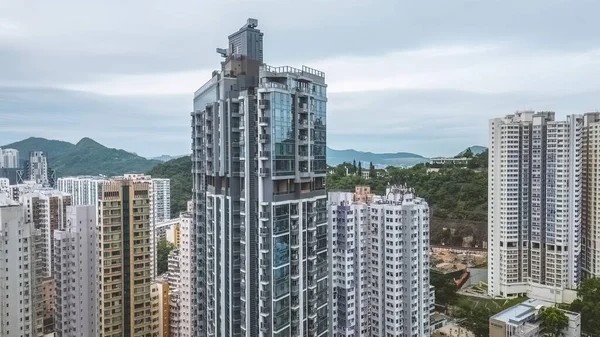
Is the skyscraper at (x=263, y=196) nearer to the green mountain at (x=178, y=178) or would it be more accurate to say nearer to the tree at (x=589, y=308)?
the tree at (x=589, y=308)

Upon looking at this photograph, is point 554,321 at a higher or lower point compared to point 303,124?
lower

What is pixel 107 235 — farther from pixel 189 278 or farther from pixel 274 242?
pixel 274 242

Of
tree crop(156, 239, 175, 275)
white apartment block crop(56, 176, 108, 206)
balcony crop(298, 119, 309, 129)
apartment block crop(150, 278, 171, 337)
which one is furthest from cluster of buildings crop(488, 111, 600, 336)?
white apartment block crop(56, 176, 108, 206)

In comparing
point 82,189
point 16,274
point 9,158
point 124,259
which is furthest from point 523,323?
point 9,158

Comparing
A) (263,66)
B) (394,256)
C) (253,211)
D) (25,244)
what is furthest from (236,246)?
(25,244)

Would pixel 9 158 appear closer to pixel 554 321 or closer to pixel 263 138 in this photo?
pixel 263 138

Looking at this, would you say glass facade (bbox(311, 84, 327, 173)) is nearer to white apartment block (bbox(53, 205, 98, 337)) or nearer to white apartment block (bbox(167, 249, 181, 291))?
white apartment block (bbox(53, 205, 98, 337))

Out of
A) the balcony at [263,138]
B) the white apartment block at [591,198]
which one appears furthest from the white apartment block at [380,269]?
the white apartment block at [591,198]
